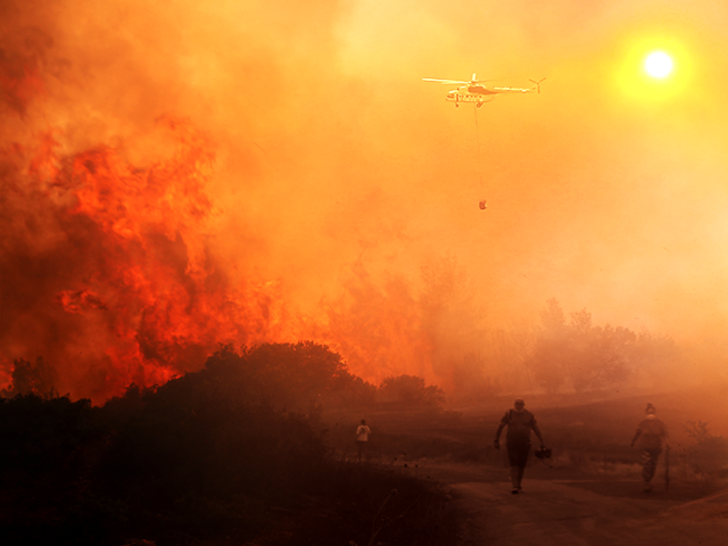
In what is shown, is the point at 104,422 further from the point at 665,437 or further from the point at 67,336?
the point at 67,336

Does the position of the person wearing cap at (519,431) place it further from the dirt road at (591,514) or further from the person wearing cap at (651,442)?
the person wearing cap at (651,442)

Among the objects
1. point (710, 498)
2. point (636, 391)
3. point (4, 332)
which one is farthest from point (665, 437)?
point (636, 391)

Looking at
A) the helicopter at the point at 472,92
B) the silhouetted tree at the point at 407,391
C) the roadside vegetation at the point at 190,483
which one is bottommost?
the roadside vegetation at the point at 190,483

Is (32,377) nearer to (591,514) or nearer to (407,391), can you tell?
(407,391)

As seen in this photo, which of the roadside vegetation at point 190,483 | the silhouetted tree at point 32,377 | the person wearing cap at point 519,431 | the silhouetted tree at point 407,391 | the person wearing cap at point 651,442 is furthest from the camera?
the silhouetted tree at point 407,391

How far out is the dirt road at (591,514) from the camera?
31.2 ft

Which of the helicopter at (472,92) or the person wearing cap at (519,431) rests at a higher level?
the helicopter at (472,92)

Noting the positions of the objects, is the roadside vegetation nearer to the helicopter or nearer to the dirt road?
the dirt road

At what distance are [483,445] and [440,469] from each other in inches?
287

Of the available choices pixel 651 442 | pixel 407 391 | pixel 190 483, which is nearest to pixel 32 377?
pixel 190 483

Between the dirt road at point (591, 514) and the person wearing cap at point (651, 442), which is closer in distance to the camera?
the dirt road at point (591, 514)

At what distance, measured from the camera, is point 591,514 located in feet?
38.8

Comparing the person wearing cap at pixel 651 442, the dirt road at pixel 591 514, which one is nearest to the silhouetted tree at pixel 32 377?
the dirt road at pixel 591 514

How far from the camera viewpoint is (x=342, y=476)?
15.5 meters
